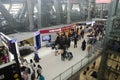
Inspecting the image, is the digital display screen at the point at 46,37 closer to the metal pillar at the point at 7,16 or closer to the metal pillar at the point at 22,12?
the metal pillar at the point at 22,12

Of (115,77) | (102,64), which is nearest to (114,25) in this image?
(102,64)

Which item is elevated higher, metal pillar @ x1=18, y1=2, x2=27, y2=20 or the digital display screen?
metal pillar @ x1=18, y1=2, x2=27, y2=20

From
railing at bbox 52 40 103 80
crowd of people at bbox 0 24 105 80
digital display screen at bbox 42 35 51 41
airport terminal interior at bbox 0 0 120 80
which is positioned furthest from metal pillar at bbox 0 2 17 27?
railing at bbox 52 40 103 80

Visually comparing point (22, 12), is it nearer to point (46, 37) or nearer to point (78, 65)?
point (46, 37)

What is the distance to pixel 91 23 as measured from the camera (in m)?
22.8

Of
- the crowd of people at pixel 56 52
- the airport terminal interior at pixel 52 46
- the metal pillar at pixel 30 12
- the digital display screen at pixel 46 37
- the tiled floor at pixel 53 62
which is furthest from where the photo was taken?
the digital display screen at pixel 46 37

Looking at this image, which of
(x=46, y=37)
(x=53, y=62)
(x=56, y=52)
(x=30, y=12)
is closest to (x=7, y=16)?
(x=30, y=12)

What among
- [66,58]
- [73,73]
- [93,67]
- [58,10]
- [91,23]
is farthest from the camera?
[91,23]

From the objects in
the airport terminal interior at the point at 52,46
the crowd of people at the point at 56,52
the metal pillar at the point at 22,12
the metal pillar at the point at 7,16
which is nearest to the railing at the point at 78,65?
the airport terminal interior at the point at 52,46

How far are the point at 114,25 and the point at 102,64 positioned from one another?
334cm

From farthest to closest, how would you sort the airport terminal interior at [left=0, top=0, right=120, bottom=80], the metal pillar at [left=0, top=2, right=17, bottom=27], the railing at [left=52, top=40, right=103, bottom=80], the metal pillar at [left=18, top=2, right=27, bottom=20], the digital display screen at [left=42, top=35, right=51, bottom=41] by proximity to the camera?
1. the digital display screen at [left=42, top=35, right=51, bottom=41]
2. the metal pillar at [left=18, top=2, right=27, bottom=20]
3. the metal pillar at [left=0, top=2, right=17, bottom=27]
4. the airport terminal interior at [left=0, top=0, right=120, bottom=80]
5. the railing at [left=52, top=40, right=103, bottom=80]

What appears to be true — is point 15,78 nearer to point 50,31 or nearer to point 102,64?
point 102,64

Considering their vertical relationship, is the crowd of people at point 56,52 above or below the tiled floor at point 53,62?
above

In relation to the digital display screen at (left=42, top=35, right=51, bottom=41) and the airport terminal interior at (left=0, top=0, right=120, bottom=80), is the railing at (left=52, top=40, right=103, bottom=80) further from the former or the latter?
the digital display screen at (left=42, top=35, right=51, bottom=41)
